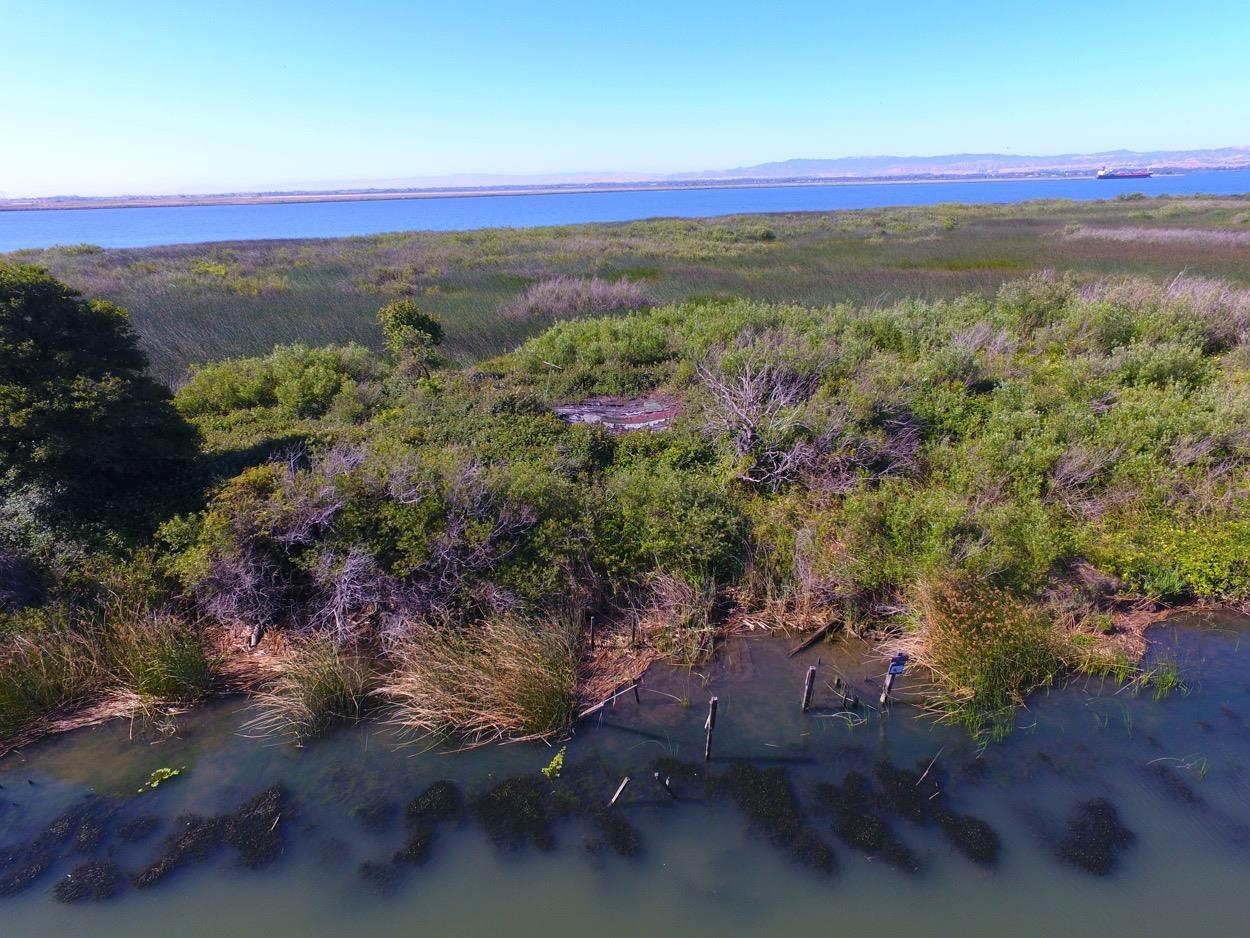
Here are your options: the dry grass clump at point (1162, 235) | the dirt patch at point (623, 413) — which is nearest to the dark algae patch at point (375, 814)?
the dirt patch at point (623, 413)

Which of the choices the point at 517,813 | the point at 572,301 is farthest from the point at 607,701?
the point at 572,301

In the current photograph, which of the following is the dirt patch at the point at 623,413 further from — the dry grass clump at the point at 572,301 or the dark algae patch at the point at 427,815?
the dry grass clump at the point at 572,301

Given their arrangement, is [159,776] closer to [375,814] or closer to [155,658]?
[155,658]

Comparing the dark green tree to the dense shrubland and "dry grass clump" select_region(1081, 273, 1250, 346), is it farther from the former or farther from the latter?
"dry grass clump" select_region(1081, 273, 1250, 346)

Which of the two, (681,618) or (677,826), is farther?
(681,618)

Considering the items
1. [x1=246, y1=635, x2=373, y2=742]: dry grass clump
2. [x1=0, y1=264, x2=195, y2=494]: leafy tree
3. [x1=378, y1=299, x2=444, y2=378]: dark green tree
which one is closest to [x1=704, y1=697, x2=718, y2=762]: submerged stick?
[x1=246, y1=635, x2=373, y2=742]: dry grass clump

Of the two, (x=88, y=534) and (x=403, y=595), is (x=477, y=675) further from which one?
(x=88, y=534)
